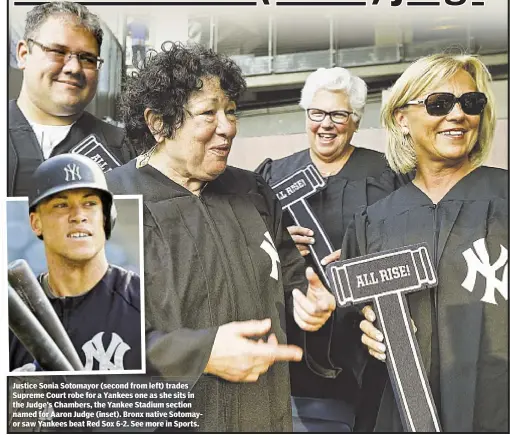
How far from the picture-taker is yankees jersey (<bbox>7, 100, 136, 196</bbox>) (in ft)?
12.0

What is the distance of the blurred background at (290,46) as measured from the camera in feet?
12.2

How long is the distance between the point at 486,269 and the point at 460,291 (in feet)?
0.62

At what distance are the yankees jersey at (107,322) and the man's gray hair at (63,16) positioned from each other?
1.28 m

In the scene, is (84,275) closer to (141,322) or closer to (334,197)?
(141,322)

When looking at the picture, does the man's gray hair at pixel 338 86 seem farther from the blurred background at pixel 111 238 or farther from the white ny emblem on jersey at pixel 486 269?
the blurred background at pixel 111 238

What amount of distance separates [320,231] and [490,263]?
91cm

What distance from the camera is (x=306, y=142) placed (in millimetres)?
3750

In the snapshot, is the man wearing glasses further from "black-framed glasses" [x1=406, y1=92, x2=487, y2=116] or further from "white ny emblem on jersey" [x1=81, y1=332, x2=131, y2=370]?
"black-framed glasses" [x1=406, y1=92, x2=487, y2=116]

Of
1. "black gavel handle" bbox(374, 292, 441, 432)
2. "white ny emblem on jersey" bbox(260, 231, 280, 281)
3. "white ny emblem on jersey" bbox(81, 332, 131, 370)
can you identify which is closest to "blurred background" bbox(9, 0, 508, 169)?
"white ny emblem on jersey" bbox(260, 231, 280, 281)

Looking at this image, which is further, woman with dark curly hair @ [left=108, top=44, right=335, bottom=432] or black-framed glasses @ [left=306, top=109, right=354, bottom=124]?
black-framed glasses @ [left=306, top=109, right=354, bottom=124]

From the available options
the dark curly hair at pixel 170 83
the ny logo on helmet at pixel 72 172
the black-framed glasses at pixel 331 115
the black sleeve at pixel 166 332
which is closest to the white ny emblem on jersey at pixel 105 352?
the black sleeve at pixel 166 332

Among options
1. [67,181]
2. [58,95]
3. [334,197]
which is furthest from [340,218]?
[58,95]

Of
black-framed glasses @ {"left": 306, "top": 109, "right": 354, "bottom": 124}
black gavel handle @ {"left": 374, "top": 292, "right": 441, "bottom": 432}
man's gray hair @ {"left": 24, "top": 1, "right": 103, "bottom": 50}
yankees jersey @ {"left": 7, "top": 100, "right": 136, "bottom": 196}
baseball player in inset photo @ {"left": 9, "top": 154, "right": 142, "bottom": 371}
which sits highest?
man's gray hair @ {"left": 24, "top": 1, "right": 103, "bottom": 50}

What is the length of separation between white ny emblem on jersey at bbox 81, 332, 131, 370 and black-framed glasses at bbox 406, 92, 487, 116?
2.04 m
